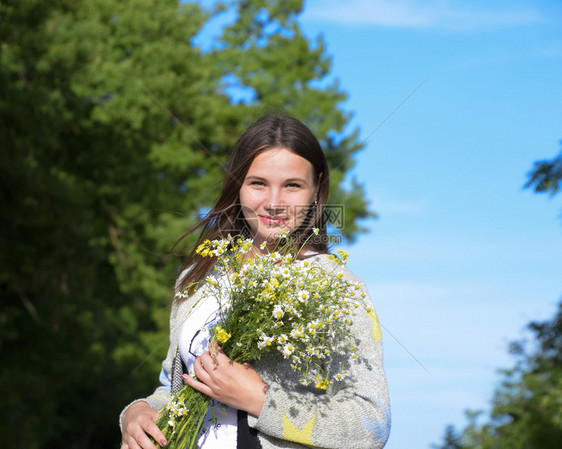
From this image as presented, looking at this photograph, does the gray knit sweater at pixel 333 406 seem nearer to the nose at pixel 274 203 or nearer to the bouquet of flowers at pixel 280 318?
the bouquet of flowers at pixel 280 318

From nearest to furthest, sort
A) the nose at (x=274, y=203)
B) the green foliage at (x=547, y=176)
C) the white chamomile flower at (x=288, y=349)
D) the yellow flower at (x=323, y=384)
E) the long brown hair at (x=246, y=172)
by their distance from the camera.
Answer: the white chamomile flower at (x=288, y=349), the yellow flower at (x=323, y=384), the nose at (x=274, y=203), the long brown hair at (x=246, y=172), the green foliage at (x=547, y=176)

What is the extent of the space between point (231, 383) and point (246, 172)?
1044 millimetres

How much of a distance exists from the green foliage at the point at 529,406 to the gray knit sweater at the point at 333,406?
655 cm

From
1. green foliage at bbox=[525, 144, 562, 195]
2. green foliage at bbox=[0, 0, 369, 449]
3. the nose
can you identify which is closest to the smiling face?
the nose

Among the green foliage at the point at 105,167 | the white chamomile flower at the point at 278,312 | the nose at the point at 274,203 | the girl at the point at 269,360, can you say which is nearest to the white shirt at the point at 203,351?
the girl at the point at 269,360

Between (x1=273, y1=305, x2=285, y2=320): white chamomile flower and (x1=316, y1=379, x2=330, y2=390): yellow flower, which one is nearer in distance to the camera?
(x1=273, y1=305, x2=285, y2=320): white chamomile flower

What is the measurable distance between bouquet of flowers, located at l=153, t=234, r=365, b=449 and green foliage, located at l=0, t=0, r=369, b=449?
28.2ft

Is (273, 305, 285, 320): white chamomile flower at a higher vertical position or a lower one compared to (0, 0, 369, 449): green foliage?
lower

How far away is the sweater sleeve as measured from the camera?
2.65 meters

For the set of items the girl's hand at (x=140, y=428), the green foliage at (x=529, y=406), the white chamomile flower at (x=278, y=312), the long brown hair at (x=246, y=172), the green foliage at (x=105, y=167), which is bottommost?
the girl's hand at (x=140, y=428)

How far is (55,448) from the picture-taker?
1775 centimetres

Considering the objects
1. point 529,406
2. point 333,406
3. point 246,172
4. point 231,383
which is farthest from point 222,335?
point 529,406

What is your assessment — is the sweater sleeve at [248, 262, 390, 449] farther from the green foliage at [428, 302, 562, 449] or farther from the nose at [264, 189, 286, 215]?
the green foliage at [428, 302, 562, 449]

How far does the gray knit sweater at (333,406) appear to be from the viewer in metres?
2.65
